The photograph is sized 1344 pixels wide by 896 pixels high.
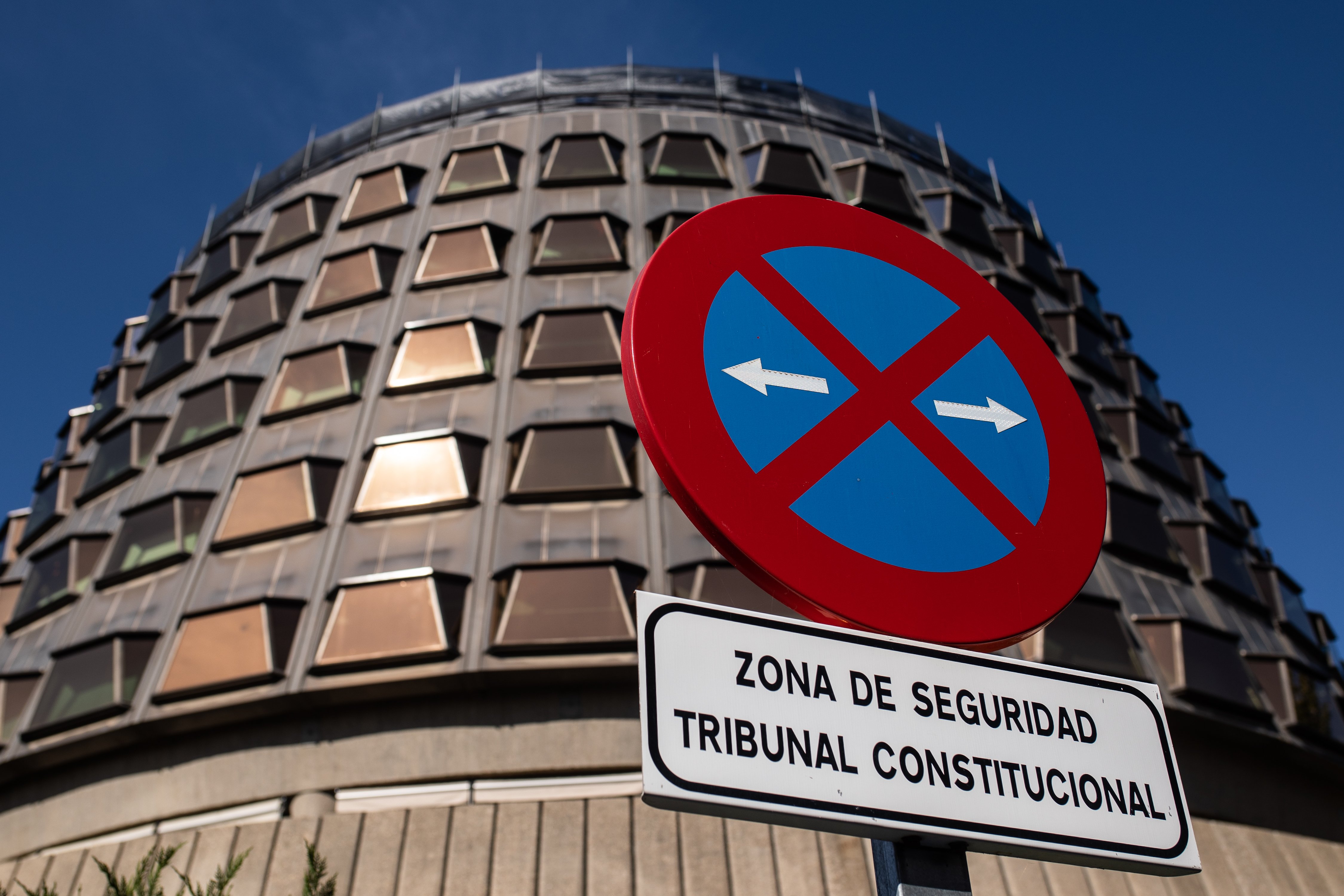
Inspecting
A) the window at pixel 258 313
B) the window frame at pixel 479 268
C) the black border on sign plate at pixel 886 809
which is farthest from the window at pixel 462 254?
the black border on sign plate at pixel 886 809

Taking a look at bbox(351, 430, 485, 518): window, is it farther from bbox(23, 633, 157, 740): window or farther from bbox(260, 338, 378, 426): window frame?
bbox(23, 633, 157, 740): window

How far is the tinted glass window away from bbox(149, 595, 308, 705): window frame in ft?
8.22

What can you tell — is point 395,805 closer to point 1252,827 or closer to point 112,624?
point 112,624

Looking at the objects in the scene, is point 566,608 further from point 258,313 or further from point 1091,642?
point 258,313

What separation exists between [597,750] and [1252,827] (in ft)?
25.0

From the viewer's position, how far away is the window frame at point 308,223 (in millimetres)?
18625

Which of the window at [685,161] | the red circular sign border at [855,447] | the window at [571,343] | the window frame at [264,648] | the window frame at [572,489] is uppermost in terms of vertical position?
the window at [685,161]

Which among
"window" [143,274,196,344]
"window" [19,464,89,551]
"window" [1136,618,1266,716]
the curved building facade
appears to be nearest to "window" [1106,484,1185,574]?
the curved building facade

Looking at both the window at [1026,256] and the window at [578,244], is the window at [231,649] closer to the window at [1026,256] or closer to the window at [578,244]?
the window at [578,244]

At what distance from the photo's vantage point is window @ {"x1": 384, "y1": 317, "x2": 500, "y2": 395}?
46.6 ft

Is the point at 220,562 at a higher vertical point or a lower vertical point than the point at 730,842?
higher

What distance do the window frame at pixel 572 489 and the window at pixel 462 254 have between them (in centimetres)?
378

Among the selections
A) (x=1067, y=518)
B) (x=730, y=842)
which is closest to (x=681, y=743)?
(x=1067, y=518)

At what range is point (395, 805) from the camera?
10.6m
